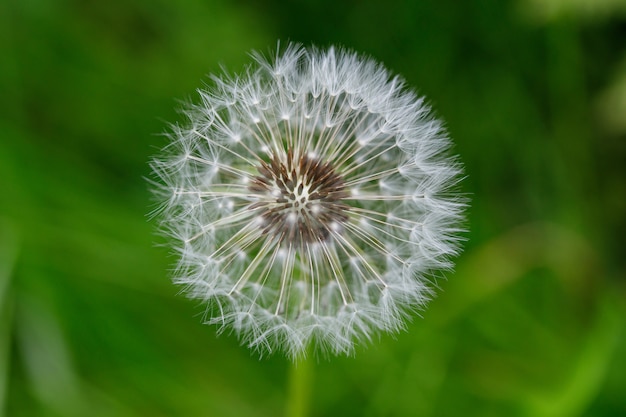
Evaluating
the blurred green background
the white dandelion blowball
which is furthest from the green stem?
the blurred green background

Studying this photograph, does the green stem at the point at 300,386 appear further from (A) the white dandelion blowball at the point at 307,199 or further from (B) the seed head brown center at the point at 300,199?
(B) the seed head brown center at the point at 300,199

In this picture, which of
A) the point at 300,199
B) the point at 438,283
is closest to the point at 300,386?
the point at 300,199

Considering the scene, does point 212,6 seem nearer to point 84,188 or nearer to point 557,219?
point 84,188

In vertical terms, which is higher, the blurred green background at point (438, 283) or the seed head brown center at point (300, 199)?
the blurred green background at point (438, 283)

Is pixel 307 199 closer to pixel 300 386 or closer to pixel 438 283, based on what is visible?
pixel 300 386

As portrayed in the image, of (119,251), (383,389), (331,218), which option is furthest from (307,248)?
(119,251)

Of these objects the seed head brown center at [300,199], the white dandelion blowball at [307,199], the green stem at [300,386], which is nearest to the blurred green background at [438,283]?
the green stem at [300,386]
